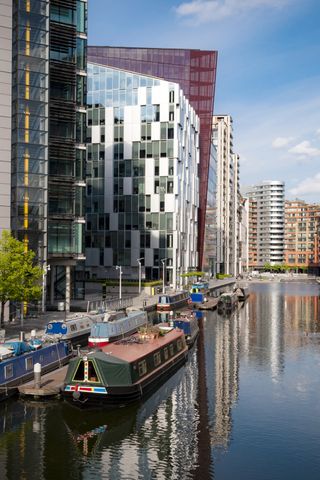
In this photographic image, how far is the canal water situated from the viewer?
26719 millimetres

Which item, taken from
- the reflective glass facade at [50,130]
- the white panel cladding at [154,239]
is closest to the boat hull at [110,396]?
the reflective glass facade at [50,130]

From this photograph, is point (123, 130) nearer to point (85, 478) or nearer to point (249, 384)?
point (249, 384)

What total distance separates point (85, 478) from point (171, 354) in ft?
71.0

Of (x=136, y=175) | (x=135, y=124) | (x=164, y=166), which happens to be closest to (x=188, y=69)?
(x=135, y=124)

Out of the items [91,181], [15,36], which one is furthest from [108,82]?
[15,36]

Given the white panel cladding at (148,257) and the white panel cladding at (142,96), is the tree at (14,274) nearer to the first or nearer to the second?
the white panel cladding at (148,257)

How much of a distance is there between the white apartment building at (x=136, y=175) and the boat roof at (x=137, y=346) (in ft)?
222

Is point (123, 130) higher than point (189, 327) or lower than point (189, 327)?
higher

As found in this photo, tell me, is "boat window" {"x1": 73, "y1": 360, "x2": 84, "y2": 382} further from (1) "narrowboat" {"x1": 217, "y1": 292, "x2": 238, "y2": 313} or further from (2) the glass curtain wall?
(1) "narrowboat" {"x1": 217, "y1": 292, "x2": 238, "y2": 313}

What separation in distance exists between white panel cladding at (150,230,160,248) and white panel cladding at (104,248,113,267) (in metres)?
9.84

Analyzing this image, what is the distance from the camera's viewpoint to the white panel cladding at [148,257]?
119812 mm

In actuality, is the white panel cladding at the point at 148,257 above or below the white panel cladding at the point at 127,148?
below

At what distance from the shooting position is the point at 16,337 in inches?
1939

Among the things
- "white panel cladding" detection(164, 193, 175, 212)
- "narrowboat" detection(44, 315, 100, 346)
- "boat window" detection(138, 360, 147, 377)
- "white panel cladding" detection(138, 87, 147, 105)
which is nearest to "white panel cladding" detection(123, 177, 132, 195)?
"white panel cladding" detection(164, 193, 175, 212)
